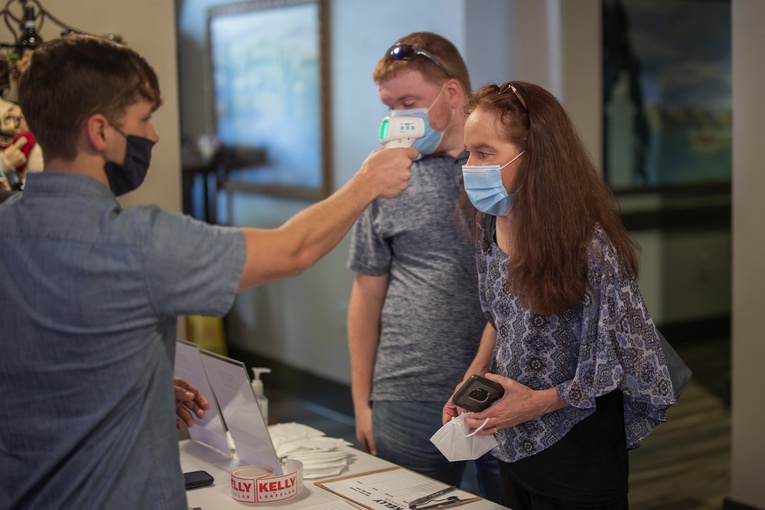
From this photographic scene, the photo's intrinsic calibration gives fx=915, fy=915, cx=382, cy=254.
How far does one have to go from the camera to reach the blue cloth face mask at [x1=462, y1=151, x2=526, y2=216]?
1.89 metres

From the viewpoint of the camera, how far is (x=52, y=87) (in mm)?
1314

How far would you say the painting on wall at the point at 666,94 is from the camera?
632cm

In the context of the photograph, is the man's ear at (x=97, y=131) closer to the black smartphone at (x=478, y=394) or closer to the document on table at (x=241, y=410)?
the document on table at (x=241, y=410)

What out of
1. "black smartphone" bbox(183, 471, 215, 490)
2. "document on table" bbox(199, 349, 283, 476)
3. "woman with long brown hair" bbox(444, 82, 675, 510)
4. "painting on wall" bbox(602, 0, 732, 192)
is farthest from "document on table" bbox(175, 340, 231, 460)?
"painting on wall" bbox(602, 0, 732, 192)

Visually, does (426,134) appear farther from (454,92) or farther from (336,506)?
(336,506)

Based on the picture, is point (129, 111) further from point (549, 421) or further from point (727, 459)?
point (727, 459)

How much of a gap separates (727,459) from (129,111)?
13.1 ft

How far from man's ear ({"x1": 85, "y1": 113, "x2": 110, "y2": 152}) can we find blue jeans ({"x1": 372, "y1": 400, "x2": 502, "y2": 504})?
1204mm

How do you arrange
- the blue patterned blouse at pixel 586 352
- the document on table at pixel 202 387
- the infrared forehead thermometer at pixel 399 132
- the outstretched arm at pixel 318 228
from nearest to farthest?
1. the outstretched arm at pixel 318 228
2. the blue patterned blouse at pixel 586 352
3. the infrared forehead thermometer at pixel 399 132
4. the document on table at pixel 202 387

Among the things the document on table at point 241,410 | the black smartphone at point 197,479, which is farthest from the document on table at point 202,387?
the black smartphone at point 197,479

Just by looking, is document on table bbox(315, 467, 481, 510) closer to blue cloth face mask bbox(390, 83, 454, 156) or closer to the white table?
the white table

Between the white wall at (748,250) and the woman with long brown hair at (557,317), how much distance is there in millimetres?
1754

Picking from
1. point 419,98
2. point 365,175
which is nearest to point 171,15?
point 419,98

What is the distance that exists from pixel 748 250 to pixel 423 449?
1807 millimetres
